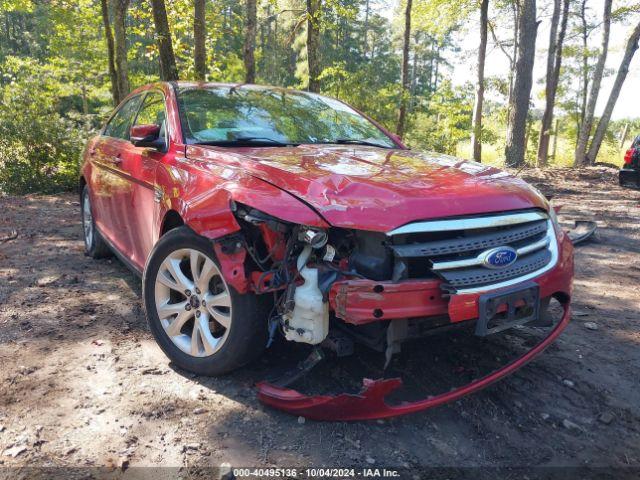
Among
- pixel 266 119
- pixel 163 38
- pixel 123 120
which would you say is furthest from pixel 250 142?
pixel 163 38

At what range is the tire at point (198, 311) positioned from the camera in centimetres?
249

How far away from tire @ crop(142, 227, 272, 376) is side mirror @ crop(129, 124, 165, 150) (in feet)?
2.51

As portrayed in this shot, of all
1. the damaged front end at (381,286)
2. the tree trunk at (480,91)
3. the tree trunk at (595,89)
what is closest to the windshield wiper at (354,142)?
the damaged front end at (381,286)

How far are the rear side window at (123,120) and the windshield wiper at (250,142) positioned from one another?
4.44ft

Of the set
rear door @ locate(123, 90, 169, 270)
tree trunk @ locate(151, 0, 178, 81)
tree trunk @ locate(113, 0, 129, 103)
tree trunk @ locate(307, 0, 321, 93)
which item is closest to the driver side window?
rear door @ locate(123, 90, 169, 270)

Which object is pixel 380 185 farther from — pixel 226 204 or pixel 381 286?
pixel 226 204

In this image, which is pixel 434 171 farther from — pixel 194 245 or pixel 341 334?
pixel 194 245

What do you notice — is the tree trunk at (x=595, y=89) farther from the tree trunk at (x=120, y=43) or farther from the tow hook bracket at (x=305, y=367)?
the tow hook bracket at (x=305, y=367)

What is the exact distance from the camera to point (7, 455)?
2.17 m

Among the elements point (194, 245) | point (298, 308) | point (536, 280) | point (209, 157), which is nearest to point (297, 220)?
point (298, 308)

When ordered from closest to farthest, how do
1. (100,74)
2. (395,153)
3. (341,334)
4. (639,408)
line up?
(341,334)
(639,408)
(395,153)
(100,74)

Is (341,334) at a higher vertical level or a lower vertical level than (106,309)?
higher

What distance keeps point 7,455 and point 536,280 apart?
2.63 meters

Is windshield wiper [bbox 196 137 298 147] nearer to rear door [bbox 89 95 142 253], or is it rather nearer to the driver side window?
the driver side window
